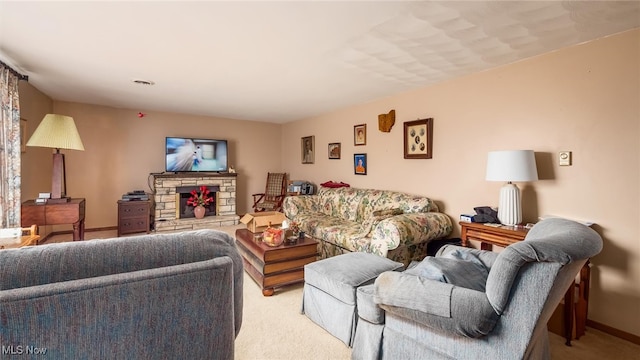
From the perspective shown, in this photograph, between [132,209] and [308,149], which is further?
[308,149]

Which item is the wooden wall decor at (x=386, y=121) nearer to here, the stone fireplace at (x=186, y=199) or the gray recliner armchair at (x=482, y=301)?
the gray recliner armchair at (x=482, y=301)

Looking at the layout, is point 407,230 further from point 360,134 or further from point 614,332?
point 360,134

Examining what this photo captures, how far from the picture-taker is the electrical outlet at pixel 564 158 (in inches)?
94.3

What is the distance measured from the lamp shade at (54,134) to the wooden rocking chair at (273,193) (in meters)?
3.42

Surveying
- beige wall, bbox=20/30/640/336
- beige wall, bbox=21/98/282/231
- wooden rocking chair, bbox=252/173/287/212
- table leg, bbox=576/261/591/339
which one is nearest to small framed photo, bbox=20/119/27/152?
beige wall, bbox=20/30/640/336

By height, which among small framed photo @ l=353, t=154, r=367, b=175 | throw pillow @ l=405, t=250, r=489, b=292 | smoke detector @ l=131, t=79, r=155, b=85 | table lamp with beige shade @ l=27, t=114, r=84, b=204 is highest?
smoke detector @ l=131, t=79, r=155, b=85

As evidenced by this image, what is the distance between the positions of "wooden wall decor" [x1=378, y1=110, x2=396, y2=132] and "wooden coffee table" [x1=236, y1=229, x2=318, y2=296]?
204 cm

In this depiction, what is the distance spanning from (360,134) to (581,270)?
309 centimetres

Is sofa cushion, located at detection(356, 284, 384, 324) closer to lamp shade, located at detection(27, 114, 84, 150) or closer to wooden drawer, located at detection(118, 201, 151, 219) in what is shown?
lamp shade, located at detection(27, 114, 84, 150)

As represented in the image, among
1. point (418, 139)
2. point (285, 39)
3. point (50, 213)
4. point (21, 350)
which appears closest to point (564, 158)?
point (418, 139)

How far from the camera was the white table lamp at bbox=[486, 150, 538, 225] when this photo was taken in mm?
2350

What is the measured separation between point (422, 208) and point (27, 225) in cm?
417

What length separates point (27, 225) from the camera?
9.54 ft

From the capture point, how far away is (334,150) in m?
5.17
